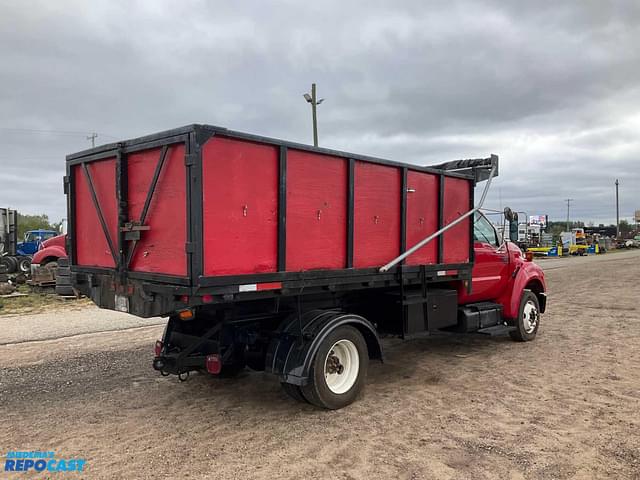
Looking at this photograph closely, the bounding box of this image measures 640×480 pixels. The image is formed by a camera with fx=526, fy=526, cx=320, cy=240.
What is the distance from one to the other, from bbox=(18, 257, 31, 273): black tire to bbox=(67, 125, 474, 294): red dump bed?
1632 cm

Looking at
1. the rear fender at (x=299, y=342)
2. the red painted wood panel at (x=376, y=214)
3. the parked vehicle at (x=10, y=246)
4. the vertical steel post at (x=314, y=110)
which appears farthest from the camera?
the vertical steel post at (x=314, y=110)

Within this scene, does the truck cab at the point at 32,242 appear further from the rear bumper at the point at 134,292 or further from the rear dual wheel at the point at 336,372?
the rear dual wheel at the point at 336,372

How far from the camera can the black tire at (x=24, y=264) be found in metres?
19.7

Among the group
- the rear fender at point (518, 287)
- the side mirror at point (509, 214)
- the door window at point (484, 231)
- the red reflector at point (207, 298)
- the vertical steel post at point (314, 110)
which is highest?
the vertical steel post at point (314, 110)

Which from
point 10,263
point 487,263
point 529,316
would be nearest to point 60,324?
point 487,263

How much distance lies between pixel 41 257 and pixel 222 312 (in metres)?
13.6

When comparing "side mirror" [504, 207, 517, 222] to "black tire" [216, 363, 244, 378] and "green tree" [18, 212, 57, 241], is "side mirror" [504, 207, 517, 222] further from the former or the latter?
"green tree" [18, 212, 57, 241]

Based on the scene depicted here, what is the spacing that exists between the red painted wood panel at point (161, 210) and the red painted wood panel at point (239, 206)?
0.75 feet

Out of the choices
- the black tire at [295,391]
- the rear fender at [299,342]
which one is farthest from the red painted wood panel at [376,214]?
the black tire at [295,391]

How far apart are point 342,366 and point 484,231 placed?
12.2 feet

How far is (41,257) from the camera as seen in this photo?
16266 millimetres

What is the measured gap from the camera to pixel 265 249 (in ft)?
14.9

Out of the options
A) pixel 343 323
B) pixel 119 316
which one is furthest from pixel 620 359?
pixel 119 316

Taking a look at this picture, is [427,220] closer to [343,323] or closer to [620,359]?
[343,323]
